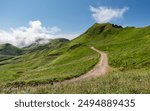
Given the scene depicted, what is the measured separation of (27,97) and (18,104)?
590 mm

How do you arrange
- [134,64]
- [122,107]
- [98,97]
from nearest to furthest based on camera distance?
[122,107] → [98,97] → [134,64]

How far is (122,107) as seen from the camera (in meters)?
9.23

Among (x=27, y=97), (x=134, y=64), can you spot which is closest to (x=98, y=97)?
(x=27, y=97)

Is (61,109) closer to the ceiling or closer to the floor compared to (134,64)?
closer to the floor

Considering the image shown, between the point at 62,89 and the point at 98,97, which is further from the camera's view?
the point at 62,89

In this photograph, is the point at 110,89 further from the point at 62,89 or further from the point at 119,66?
the point at 119,66

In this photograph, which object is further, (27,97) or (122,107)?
(27,97)

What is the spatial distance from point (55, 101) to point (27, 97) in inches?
44.3

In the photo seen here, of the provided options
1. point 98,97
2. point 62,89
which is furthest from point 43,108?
point 62,89

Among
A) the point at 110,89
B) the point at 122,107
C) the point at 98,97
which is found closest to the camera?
the point at 122,107

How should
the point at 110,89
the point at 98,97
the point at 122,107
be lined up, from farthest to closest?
the point at 110,89 < the point at 98,97 < the point at 122,107

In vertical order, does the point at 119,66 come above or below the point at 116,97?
above

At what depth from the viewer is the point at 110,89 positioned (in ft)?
42.5

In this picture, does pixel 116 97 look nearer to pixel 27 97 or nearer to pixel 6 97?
pixel 27 97
